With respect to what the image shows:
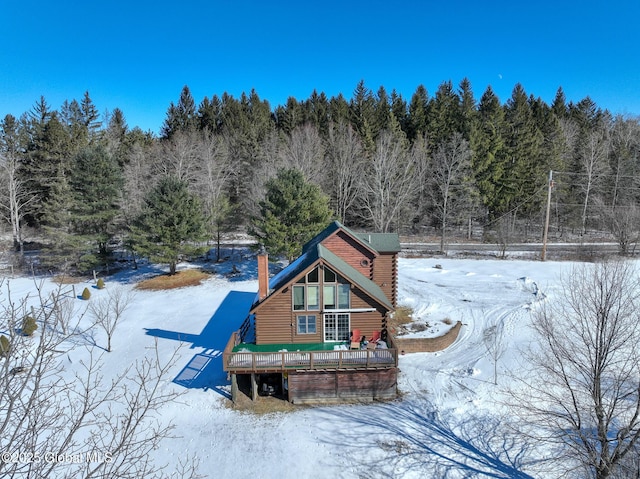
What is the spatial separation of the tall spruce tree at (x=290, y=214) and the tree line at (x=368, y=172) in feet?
20.2

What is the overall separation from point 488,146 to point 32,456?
51.9 metres

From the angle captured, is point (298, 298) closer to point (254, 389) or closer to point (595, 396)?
point (254, 389)

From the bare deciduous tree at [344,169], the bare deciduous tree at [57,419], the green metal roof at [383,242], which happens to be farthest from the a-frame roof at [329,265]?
the bare deciduous tree at [344,169]

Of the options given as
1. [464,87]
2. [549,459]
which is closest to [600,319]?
[549,459]

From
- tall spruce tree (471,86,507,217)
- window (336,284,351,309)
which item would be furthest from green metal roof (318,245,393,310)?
tall spruce tree (471,86,507,217)

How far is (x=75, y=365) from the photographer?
19.3m

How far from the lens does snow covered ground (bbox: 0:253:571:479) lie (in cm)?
1297

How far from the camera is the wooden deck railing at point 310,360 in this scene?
16016 millimetres

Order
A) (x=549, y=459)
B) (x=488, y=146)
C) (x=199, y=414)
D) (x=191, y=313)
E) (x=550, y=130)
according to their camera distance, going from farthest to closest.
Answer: (x=550, y=130), (x=488, y=146), (x=191, y=313), (x=199, y=414), (x=549, y=459)

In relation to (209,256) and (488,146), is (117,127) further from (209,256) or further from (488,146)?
(488,146)

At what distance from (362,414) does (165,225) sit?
2333 centimetres

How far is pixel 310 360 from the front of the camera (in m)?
16.2

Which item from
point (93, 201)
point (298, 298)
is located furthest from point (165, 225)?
point (298, 298)

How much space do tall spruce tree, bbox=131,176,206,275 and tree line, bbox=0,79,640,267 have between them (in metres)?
1.51
